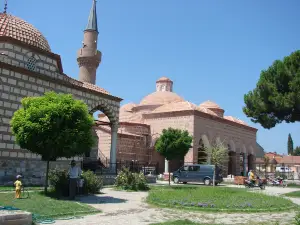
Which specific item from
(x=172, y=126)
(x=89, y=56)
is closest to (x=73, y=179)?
(x=172, y=126)

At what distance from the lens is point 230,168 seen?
1329 inches

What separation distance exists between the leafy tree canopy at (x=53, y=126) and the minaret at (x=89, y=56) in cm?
1796

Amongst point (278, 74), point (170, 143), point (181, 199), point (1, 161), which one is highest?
point (278, 74)

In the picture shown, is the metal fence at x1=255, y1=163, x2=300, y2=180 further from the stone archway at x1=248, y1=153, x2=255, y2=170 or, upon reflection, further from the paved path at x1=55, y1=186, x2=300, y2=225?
the paved path at x1=55, y1=186, x2=300, y2=225

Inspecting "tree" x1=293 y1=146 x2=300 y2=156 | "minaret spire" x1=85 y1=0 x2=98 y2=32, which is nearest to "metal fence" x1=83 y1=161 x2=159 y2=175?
"minaret spire" x1=85 y1=0 x2=98 y2=32

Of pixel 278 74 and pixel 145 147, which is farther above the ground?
pixel 278 74

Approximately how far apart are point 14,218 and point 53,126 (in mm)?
4873

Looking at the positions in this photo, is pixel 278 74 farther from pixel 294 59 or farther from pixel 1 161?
pixel 1 161

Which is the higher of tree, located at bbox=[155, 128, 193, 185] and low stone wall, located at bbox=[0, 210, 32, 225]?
tree, located at bbox=[155, 128, 193, 185]

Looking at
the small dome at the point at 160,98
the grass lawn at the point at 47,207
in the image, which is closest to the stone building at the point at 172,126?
the small dome at the point at 160,98

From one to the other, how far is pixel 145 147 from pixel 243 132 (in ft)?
38.3

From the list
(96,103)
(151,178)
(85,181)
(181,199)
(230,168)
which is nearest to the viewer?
(181,199)

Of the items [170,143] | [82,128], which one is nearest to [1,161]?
[82,128]

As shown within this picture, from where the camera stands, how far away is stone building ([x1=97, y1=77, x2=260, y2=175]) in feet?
89.5
